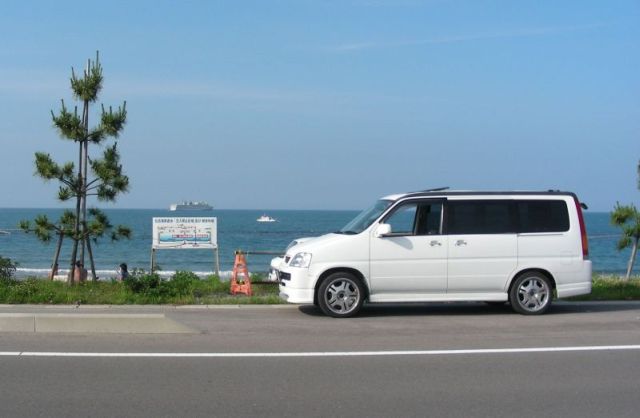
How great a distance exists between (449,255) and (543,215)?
1759 millimetres

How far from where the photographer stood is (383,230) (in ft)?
38.9

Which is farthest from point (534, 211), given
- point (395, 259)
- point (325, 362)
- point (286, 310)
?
point (325, 362)

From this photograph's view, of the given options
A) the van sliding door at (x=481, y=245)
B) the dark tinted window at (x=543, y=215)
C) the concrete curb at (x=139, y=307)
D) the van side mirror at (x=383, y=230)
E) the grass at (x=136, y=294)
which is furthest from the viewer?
the grass at (x=136, y=294)

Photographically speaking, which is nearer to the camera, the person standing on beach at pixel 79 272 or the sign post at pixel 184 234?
the person standing on beach at pixel 79 272

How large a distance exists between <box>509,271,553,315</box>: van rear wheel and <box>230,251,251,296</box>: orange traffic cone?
16.5ft

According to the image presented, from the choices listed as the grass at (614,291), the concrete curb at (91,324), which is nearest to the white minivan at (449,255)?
the grass at (614,291)

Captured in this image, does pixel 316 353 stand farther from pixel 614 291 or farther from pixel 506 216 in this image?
pixel 614 291

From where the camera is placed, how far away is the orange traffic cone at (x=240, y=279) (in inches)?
581

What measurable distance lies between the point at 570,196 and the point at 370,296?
147 inches

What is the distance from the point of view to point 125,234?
16469 mm

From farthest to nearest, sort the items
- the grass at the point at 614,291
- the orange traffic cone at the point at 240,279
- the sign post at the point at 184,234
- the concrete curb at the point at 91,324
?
1. the sign post at the point at 184,234
2. the orange traffic cone at the point at 240,279
3. the grass at the point at 614,291
4. the concrete curb at the point at 91,324

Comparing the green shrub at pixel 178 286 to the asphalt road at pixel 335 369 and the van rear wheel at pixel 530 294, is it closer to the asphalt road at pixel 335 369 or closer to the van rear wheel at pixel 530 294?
the asphalt road at pixel 335 369

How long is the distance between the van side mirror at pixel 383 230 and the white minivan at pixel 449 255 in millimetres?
17

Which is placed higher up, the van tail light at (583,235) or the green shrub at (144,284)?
the van tail light at (583,235)
